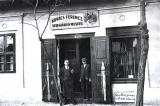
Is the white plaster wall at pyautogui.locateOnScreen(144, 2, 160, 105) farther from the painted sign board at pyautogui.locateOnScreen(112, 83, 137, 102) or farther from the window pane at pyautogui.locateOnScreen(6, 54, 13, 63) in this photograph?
the window pane at pyautogui.locateOnScreen(6, 54, 13, 63)

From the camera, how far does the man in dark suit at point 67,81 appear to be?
42.8 ft

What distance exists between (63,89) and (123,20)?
Result: 3.79 metres

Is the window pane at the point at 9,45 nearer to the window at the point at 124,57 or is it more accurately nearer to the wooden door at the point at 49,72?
the wooden door at the point at 49,72

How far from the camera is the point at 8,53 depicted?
14641 mm

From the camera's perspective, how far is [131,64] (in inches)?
511

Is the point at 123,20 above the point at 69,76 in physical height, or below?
above

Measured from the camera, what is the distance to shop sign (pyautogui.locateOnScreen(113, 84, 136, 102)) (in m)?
12.7

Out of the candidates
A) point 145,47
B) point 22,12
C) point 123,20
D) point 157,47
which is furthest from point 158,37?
point 22,12

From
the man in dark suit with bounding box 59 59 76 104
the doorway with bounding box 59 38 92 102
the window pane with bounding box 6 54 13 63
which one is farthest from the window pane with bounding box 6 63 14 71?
the man in dark suit with bounding box 59 59 76 104

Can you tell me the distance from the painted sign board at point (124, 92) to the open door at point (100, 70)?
0.90 feet

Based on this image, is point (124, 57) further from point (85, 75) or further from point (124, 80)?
point (85, 75)

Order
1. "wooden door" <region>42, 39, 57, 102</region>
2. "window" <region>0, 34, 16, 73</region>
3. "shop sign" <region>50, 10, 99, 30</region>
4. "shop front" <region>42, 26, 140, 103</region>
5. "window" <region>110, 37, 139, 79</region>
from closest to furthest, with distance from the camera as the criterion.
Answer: "shop front" <region>42, 26, 140, 103</region>, "window" <region>110, 37, 139, 79</region>, "shop sign" <region>50, 10, 99, 30</region>, "wooden door" <region>42, 39, 57, 102</region>, "window" <region>0, 34, 16, 73</region>

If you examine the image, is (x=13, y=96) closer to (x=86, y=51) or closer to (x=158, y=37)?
(x=86, y=51)

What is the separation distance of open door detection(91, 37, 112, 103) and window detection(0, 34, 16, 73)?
150 inches
